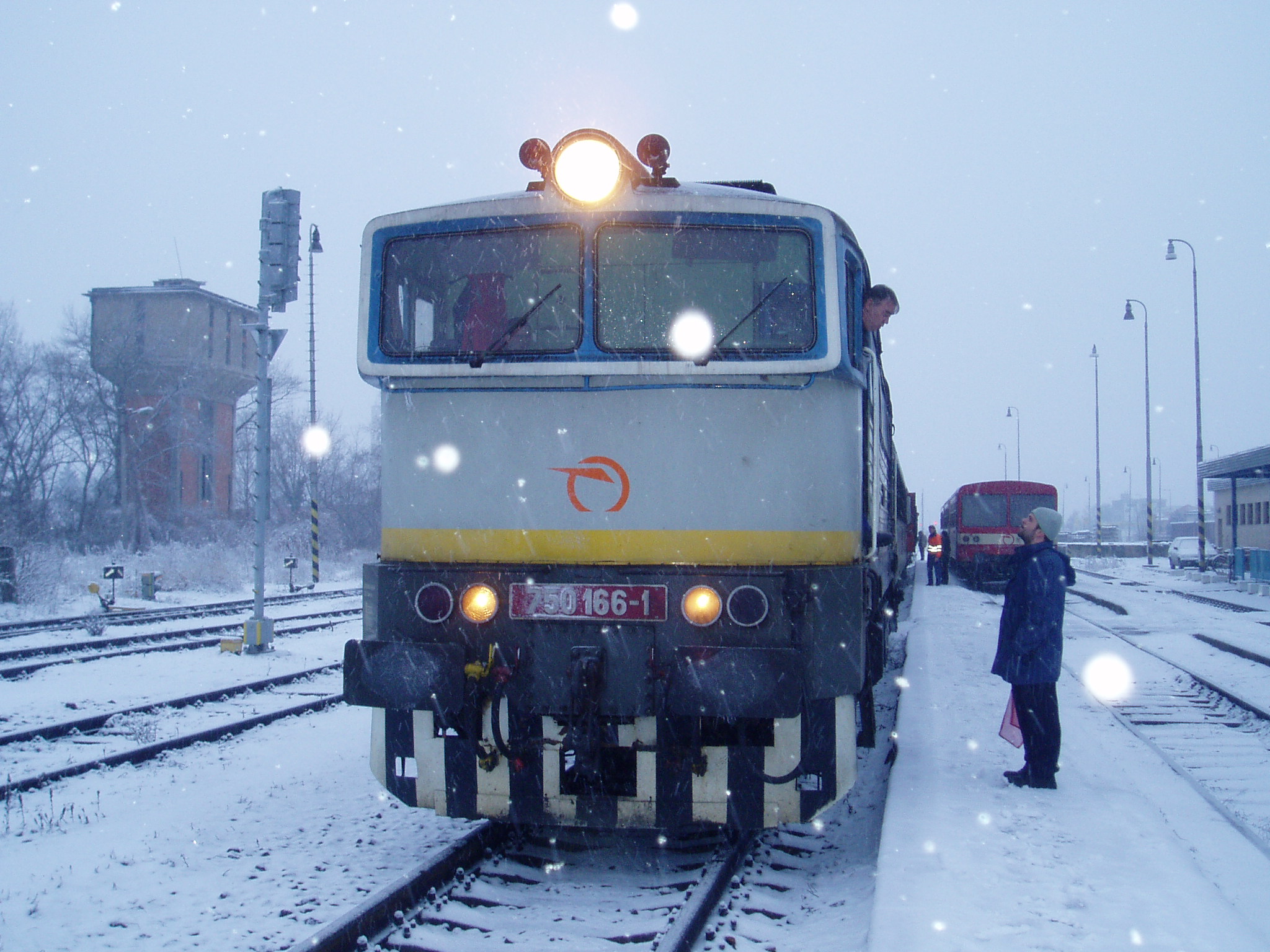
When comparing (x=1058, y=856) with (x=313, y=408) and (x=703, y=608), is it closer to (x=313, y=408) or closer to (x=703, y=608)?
(x=703, y=608)

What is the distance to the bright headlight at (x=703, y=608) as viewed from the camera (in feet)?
13.6

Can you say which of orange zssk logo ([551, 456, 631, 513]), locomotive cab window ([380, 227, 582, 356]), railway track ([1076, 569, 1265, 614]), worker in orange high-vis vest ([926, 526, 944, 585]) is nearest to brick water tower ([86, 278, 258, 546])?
worker in orange high-vis vest ([926, 526, 944, 585])

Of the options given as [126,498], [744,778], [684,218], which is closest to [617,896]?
[744,778]

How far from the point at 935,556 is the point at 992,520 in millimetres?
4670

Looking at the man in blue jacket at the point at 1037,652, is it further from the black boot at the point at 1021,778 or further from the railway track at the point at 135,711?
the railway track at the point at 135,711

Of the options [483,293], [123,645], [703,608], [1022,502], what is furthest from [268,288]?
[1022,502]

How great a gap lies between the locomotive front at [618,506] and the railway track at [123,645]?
7.77 metres

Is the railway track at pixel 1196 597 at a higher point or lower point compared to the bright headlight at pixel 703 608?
lower

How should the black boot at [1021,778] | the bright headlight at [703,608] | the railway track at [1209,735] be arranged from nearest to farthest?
the bright headlight at [703,608] → the black boot at [1021,778] → the railway track at [1209,735]

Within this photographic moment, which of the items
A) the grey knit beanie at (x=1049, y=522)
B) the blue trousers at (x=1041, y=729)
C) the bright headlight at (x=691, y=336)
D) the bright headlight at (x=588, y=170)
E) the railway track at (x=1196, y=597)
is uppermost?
the bright headlight at (x=588, y=170)

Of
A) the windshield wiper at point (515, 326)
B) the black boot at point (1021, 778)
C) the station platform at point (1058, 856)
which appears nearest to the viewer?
the station platform at point (1058, 856)

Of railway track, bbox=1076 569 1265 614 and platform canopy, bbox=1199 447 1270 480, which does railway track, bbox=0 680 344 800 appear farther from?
platform canopy, bbox=1199 447 1270 480

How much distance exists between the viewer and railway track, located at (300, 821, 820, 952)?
3.88m

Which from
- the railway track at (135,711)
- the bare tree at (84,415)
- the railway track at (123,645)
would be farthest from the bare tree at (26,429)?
the railway track at (135,711)
